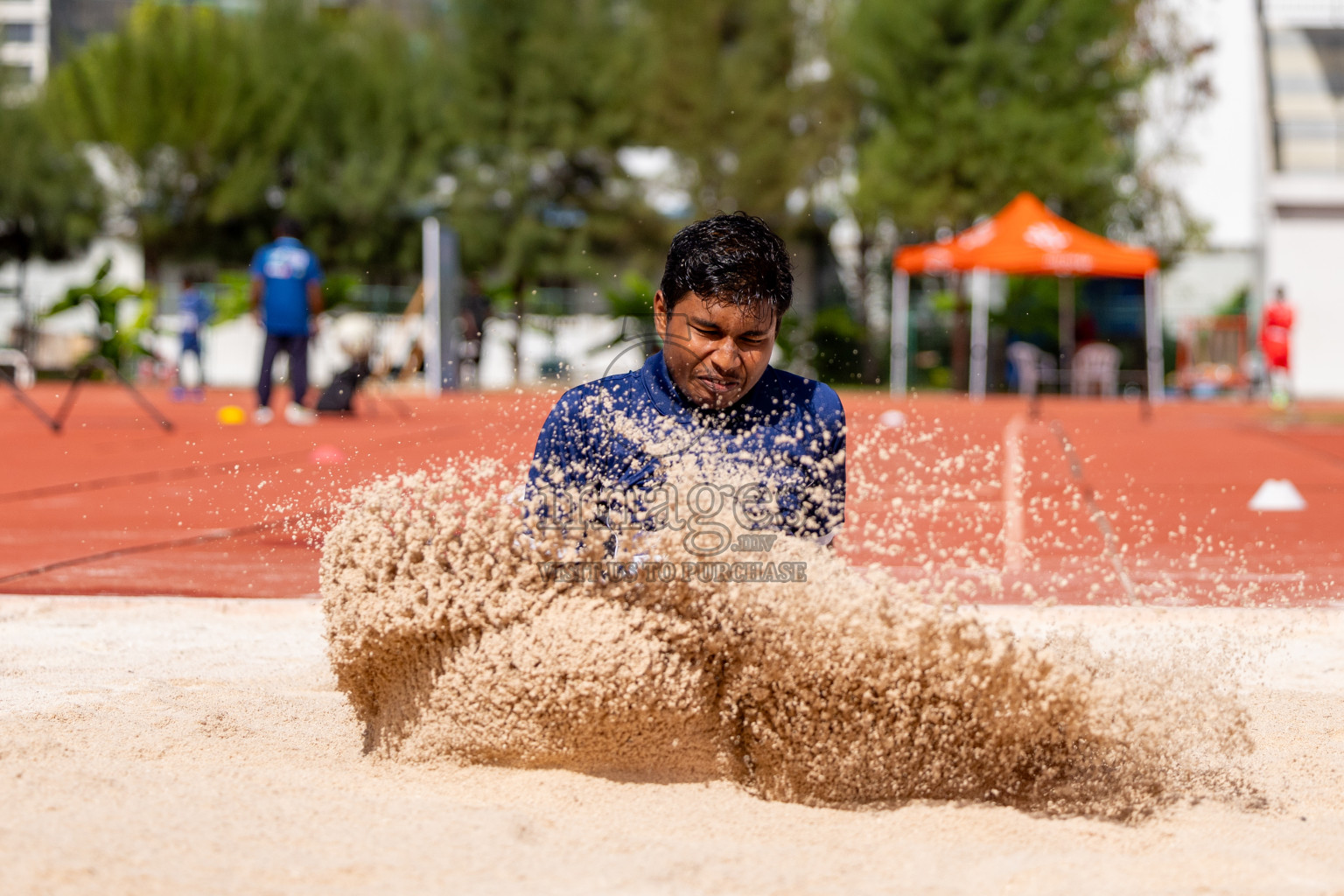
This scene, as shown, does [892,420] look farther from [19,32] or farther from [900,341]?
[19,32]

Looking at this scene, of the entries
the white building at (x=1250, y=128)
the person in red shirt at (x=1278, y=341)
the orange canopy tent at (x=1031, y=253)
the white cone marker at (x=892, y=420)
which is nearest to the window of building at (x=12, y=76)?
the orange canopy tent at (x=1031, y=253)

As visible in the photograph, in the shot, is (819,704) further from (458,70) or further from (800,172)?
(458,70)

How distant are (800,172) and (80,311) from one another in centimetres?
1461

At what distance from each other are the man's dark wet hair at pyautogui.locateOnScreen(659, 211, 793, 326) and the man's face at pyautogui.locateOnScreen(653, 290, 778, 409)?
0.07 ft

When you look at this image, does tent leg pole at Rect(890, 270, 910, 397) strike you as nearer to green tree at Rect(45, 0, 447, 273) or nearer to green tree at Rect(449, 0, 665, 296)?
green tree at Rect(449, 0, 665, 296)

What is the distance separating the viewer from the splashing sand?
8.14 ft

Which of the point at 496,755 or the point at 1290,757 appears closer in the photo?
the point at 496,755

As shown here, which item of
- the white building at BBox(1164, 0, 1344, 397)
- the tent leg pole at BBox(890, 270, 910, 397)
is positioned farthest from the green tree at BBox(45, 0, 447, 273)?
the white building at BBox(1164, 0, 1344, 397)

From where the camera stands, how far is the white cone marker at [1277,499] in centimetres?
686

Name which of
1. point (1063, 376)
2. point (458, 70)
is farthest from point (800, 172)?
point (458, 70)

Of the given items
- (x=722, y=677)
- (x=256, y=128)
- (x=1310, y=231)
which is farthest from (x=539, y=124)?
(x=722, y=677)

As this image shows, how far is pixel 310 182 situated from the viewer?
29656 millimetres

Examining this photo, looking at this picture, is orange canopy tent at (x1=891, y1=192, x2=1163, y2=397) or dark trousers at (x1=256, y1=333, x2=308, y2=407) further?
orange canopy tent at (x1=891, y1=192, x2=1163, y2=397)

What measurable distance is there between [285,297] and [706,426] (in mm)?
9904
